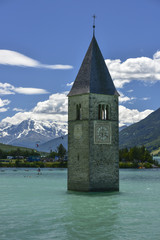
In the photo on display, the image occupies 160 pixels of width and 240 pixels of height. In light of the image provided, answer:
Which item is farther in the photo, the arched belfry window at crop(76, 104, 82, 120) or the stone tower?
the arched belfry window at crop(76, 104, 82, 120)

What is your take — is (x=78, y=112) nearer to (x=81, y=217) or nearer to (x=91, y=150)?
(x=91, y=150)

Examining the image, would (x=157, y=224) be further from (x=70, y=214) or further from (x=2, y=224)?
(x=2, y=224)

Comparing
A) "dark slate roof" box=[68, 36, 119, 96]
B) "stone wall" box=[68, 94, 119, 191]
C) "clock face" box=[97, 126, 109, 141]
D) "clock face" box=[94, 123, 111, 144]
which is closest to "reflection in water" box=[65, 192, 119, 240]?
"stone wall" box=[68, 94, 119, 191]

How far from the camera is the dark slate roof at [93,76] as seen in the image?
58188 millimetres

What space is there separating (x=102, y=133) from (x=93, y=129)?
5.42 feet

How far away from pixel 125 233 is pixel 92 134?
991 inches

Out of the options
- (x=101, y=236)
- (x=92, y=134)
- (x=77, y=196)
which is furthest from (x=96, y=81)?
(x=101, y=236)

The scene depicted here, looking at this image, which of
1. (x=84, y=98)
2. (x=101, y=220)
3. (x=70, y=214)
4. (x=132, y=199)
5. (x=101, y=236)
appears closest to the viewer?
(x=101, y=236)

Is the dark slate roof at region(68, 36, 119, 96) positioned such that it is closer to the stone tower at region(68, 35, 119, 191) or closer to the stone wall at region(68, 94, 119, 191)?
the stone tower at region(68, 35, 119, 191)

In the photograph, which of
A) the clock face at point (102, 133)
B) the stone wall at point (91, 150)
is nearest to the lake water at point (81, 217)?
the stone wall at point (91, 150)

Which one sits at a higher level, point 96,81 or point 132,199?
point 96,81

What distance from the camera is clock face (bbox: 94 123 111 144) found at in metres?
57.0

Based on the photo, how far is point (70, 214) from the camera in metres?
41.0

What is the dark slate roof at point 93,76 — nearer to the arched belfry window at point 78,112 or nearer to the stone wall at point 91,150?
the stone wall at point 91,150
